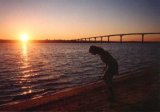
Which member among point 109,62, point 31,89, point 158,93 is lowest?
point 31,89

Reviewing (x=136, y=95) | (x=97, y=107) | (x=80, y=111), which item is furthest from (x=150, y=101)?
(x=80, y=111)

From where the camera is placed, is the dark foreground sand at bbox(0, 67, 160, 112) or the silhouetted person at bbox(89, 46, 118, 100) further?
the silhouetted person at bbox(89, 46, 118, 100)

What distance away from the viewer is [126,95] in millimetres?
12055

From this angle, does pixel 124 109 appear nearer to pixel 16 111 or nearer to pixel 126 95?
pixel 126 95

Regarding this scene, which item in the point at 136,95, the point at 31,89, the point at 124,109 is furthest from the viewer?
the point at 31,89

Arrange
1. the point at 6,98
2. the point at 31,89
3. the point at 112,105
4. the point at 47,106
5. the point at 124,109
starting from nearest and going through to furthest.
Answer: the point at 124,109 → the point at 112,105 → the point at 47,106 → the point at 6,98 → the point at 31,89

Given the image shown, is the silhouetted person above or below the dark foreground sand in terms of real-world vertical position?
above

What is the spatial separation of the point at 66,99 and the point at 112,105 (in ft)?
9.44

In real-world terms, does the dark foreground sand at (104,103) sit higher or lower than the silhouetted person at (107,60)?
lower

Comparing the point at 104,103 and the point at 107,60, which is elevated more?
the point at 107,60

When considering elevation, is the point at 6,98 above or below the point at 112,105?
below

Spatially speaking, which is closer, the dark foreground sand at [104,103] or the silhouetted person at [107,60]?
the dark foreground sand at [104,103]

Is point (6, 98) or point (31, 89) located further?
point (31, 89)

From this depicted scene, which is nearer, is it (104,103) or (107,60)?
(107,60)
